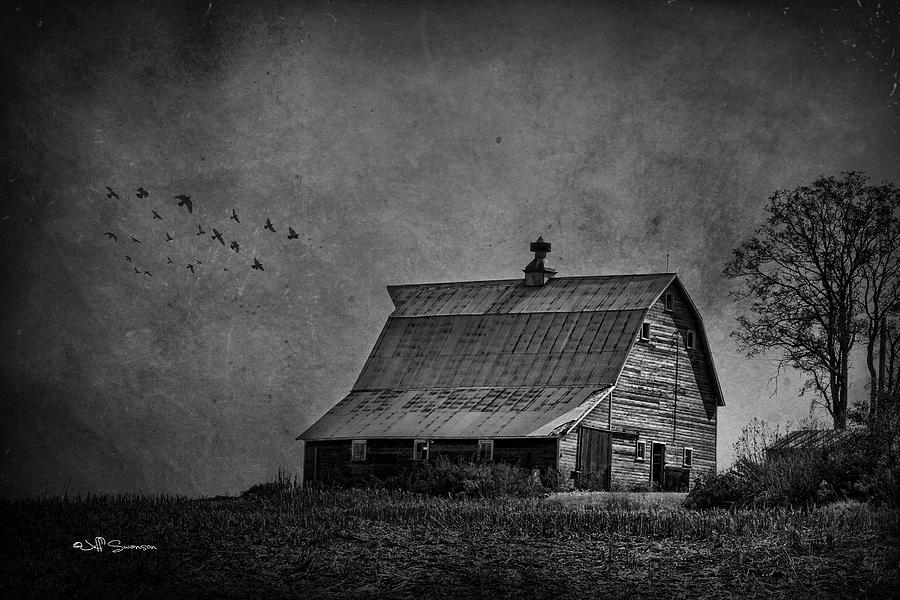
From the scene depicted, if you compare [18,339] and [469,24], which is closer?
[469,24]

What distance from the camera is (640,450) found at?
3928cm

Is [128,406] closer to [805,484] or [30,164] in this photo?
[30,164]

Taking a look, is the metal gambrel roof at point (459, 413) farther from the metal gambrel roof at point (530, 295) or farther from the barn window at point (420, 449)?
the metal gambrel roof at point (530, 295)

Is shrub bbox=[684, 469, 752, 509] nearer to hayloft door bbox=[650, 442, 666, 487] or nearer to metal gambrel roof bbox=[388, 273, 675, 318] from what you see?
hayloft door bbox=[650, 442, 666, 487]

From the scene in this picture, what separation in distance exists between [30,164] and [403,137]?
36.4ft

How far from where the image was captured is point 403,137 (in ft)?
134

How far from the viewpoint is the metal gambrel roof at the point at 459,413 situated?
122 feet

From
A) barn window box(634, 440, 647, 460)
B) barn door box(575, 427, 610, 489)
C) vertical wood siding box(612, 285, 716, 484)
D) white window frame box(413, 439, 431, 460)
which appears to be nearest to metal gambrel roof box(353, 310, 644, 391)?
vertical wood siding box(612, 285, 716, 484)

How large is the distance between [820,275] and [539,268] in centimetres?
916

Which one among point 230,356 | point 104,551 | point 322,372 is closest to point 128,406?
point 230,356

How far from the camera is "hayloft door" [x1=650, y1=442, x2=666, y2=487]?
3972 cm

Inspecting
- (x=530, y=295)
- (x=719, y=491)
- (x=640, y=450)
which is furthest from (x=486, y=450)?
(x=719, y=491)

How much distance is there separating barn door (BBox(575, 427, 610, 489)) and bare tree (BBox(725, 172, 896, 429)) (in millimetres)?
6249
